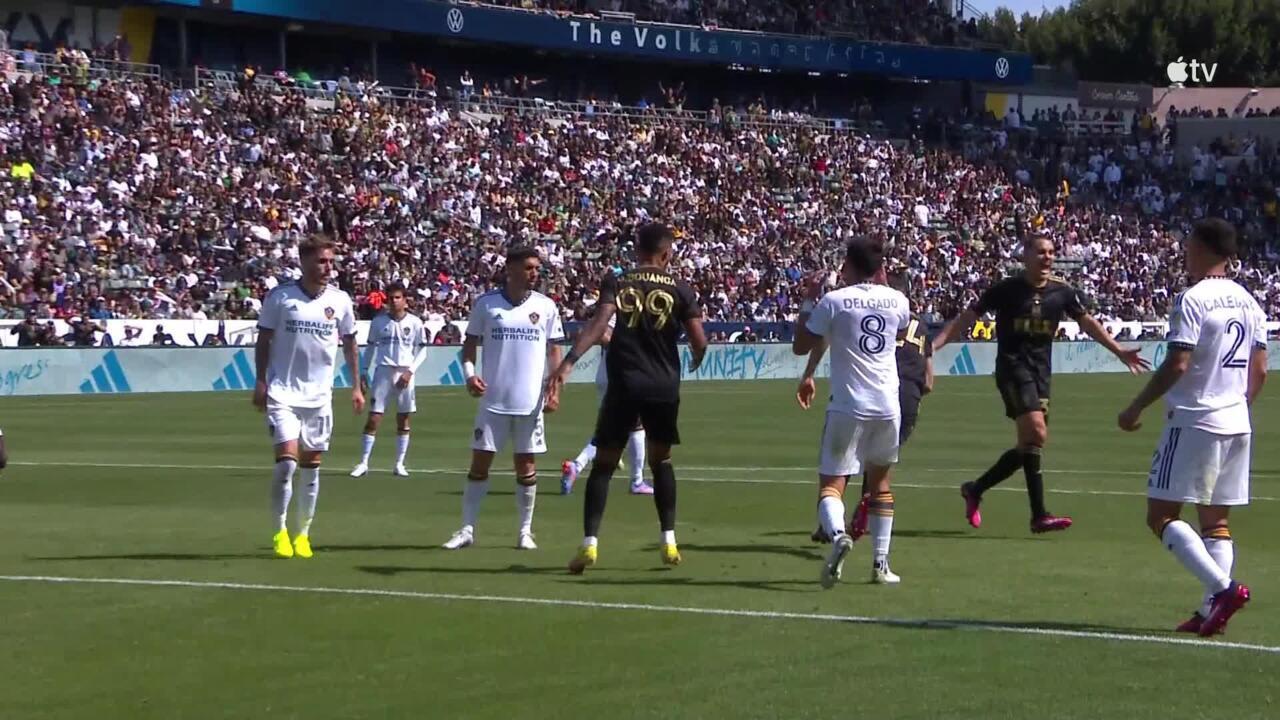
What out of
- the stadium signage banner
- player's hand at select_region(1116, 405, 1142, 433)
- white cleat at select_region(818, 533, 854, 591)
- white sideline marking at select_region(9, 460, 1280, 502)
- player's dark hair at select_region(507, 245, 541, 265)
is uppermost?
player's dark hair at select_region(507, 245, 541, 265)

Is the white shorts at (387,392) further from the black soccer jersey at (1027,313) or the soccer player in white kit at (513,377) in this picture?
the black soccer jersey at (1027,313)

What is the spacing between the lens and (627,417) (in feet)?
38.5

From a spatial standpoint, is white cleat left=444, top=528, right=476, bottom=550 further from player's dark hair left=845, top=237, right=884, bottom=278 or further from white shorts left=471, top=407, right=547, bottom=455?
player's dark hair left=845, top=237, right=884, bottom=278

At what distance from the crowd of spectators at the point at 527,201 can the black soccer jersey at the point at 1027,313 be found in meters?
25.6

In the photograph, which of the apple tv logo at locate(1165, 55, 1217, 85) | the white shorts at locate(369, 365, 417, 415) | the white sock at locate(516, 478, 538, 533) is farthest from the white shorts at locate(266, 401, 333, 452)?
the apple tv logo at locate(1165, 55, 1217, 85)

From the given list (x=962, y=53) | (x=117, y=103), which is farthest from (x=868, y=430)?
(x=962, y=53)

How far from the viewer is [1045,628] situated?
953 centimetres

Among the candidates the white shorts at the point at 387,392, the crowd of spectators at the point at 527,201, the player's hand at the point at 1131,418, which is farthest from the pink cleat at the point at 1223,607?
the crowd of spectators at the point at 527,201

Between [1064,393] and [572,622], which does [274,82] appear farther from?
[572,622]

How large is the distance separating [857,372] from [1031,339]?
12.2 feet

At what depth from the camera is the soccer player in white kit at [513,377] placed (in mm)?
13117

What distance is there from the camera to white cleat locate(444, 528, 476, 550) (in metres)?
13.2

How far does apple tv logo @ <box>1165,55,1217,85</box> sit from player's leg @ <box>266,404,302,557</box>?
313 feet

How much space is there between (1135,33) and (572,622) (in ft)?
353
